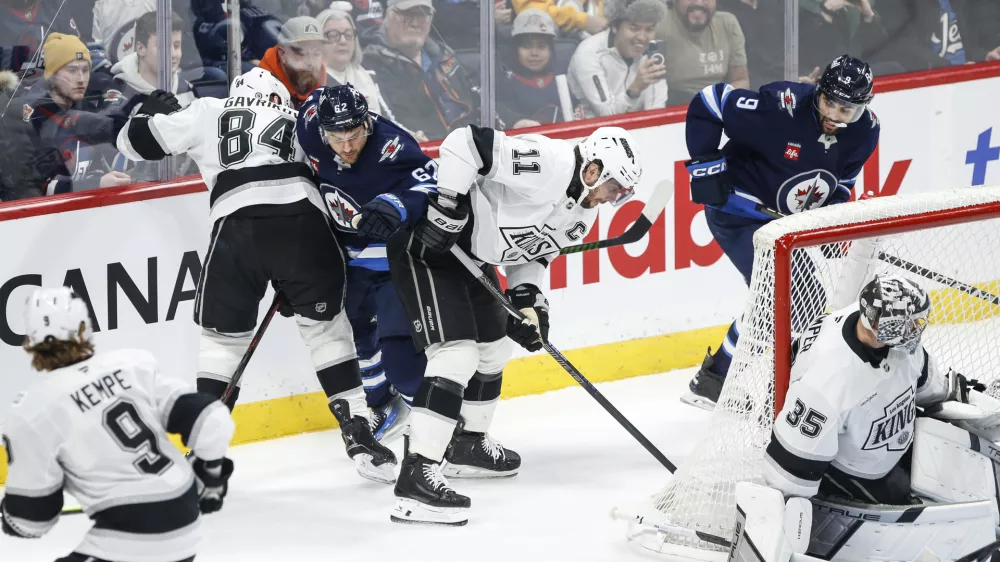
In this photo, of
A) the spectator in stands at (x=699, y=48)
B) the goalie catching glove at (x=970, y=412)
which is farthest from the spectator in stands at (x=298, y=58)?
the goalie catching glove at (x=970, y=412)

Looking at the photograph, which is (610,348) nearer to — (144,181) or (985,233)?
(985,233)

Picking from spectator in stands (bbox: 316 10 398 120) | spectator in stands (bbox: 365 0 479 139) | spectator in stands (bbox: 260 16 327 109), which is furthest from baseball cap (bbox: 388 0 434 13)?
spectator in stands (bbox: 260 16 327 109)

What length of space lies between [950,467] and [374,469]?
1.66m

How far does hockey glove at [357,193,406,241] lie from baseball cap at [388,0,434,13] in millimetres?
1213

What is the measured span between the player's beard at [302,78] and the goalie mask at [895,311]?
218cm

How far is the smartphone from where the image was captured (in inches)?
215

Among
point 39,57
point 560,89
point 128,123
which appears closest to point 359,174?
point 128,123

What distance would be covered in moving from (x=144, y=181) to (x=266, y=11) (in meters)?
0.66

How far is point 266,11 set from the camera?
4.68 metres

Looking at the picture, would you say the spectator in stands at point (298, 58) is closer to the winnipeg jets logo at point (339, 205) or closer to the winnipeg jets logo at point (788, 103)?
the winnipeg jets logo at point (339, 205)

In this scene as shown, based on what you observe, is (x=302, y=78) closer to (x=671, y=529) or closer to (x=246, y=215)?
(x=246, y=215)

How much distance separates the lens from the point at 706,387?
16.5 ft

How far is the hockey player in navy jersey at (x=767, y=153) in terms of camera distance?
455cm

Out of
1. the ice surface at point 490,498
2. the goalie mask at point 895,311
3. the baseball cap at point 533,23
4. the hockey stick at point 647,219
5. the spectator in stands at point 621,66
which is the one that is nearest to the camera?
the goalie mask at point 895,311
